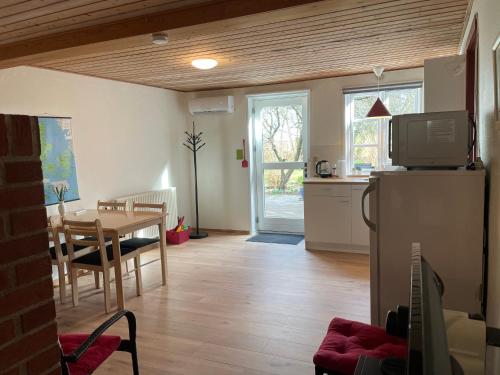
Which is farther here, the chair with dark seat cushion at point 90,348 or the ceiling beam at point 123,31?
the ceiling beam at point 123,31

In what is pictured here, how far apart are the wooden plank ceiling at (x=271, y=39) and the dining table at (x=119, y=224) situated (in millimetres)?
1489

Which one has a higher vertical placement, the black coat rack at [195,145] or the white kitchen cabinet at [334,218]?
the black coat rack at [195,145]

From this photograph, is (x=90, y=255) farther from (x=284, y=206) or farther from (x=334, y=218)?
(x=284, y=206)

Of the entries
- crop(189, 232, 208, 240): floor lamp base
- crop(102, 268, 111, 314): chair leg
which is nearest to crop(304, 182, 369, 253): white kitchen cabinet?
crop(189, 232, 208, 240): floor lamp base

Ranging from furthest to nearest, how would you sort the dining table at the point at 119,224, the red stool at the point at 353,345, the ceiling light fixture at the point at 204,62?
the ceiling light fixture at the point at 204,62 → the dining table at the point at 119,224 → the red stool at the point at 353,345

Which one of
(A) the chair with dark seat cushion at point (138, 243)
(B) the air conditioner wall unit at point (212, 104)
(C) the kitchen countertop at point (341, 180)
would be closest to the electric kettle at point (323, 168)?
(C) the kitchen countertop at point (341, 180)

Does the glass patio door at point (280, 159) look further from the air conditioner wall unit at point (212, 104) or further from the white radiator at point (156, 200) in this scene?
the white radiator at point (156, 200)

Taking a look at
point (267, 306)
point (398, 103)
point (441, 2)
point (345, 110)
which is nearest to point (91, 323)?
point (267, 306)

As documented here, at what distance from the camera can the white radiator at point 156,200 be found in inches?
202

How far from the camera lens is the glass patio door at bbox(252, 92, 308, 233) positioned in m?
5.88

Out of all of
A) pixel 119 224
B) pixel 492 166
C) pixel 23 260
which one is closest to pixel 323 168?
pixel 119 224

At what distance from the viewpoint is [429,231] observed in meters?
2.12

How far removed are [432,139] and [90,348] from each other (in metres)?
2.14

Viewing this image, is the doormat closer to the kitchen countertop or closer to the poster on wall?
the kitchen countertop
